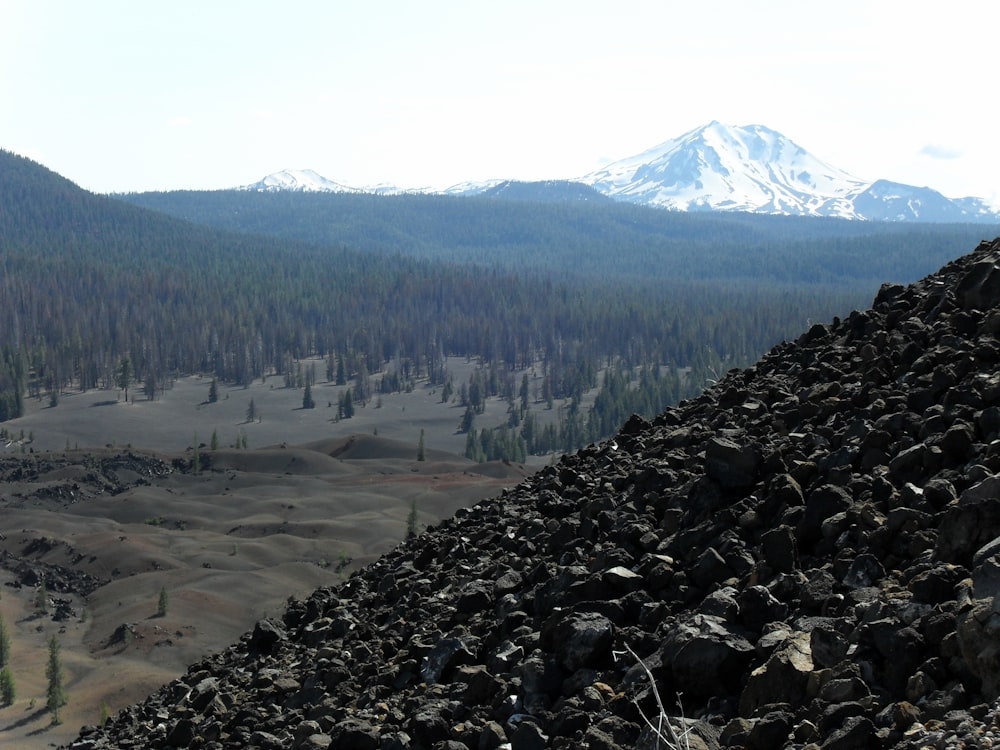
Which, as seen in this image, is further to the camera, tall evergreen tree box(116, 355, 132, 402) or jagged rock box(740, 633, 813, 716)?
tall evergreen tree box(116, 355, 132, 402)

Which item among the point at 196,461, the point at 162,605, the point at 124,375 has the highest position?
the point at 124,375

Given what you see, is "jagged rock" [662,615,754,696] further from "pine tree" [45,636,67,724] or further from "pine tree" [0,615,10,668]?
"pine tree" [0,615,10,668]

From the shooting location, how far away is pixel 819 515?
9055 mm

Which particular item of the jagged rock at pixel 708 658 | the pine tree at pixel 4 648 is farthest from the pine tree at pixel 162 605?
the jagged rock at pixel 708 658

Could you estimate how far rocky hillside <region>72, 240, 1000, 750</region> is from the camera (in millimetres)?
6691

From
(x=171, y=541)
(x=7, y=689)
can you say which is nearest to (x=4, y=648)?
(x=7, y=689)

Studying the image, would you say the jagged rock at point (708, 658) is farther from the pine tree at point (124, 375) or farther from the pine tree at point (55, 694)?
the pine tree at point (124, 375)

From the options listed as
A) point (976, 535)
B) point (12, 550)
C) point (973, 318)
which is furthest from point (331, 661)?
point (12, 550)

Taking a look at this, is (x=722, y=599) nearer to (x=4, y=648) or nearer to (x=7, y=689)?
(x=7, y=689)

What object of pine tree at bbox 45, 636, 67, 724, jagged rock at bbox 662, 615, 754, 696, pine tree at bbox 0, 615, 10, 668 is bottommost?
pine tree at bbox 0, 615, 10, 668

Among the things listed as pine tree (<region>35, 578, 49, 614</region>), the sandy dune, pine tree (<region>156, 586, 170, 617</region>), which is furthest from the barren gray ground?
pine tree (<region>35, 578, 49, 614</region>)

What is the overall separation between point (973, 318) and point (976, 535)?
5.58m

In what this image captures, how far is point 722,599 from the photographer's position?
8.31 meters

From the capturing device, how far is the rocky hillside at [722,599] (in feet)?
22.0
